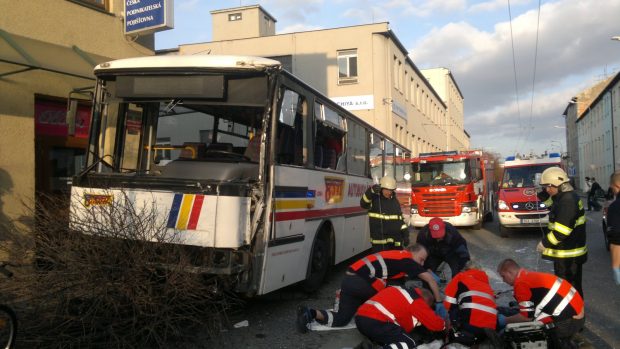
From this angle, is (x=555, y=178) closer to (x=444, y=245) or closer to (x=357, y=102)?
(x=444, y=245)

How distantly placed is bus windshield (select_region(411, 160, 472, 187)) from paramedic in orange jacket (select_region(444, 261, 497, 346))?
10888mm

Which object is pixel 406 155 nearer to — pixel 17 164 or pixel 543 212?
pixel 543 212

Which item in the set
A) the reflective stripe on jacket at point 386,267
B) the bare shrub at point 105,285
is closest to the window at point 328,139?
the reflective stripe on jacket at point 386,267

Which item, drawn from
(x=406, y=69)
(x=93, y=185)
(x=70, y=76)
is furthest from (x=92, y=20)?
(x=406, y=69)

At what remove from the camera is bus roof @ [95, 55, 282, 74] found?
545 centimetres

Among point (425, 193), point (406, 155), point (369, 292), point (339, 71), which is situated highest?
point (339, 71)

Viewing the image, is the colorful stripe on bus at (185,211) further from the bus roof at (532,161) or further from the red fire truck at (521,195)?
the bus roof at (532,161)

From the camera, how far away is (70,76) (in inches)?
358

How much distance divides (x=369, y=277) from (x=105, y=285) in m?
2.66

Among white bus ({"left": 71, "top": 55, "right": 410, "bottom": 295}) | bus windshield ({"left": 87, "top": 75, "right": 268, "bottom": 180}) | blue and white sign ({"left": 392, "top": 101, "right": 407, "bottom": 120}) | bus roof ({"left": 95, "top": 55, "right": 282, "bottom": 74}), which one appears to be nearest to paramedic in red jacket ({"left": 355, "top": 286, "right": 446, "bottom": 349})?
white bus ({"left": 71, "top": 55, "right": 410, "bottom": 295})

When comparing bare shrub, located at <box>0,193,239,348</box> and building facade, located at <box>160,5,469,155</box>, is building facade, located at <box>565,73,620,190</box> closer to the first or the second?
building facade, located at <box>160,5,469,155</box>

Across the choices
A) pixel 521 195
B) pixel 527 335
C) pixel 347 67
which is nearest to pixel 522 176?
pixel 521 195

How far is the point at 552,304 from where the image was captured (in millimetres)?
4836

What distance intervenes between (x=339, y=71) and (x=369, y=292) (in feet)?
74.1
